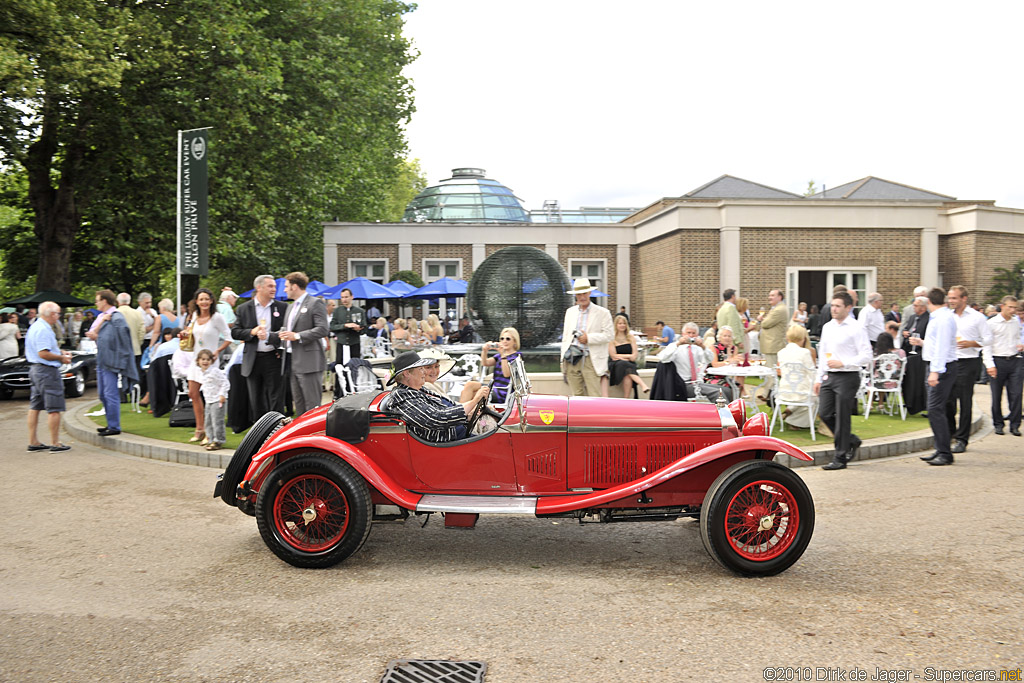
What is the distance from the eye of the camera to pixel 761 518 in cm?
489

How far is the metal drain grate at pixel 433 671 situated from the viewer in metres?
3.44

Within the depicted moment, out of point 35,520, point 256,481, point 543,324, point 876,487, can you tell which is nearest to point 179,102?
point 543,324

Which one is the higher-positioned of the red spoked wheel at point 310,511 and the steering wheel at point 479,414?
the steering wheel at point 479,414

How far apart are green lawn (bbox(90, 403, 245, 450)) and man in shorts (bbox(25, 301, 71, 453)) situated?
117cm

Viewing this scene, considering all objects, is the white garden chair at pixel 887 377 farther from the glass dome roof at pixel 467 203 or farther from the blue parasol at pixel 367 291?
the glass dome roof at pixel 467 203

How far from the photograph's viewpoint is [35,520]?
6309mm

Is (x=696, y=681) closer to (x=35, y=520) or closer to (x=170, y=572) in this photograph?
(x=170, y=572)

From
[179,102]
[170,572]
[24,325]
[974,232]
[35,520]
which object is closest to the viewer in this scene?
[170,572]

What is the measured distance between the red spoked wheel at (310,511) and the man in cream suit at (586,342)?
5.18 metres

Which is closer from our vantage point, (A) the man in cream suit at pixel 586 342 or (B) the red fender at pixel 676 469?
(B) the red fender at pixel 676 469

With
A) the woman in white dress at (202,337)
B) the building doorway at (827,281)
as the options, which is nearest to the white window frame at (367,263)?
the building doorway at (827,281)

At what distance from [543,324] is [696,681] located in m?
11.8

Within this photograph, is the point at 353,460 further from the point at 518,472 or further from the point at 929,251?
the point at 929,251

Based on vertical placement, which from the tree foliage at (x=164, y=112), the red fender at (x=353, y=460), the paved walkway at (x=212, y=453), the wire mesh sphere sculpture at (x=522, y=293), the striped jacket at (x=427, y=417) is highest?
the tree foliage at (x=164, y=112)
